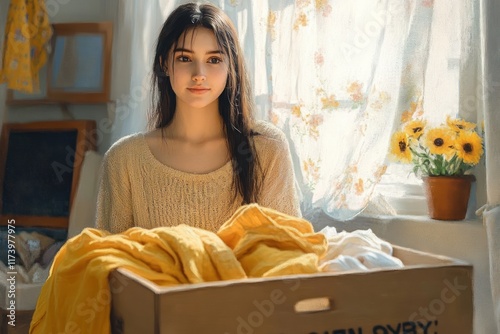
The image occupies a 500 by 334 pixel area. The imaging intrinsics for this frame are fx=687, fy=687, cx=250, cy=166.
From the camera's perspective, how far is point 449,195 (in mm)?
1700

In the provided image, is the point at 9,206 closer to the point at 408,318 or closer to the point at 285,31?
the point at 285,31

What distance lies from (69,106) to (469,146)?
1.78 m

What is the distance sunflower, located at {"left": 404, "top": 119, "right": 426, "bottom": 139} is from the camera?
1721mm

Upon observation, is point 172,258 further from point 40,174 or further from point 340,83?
point 40,174

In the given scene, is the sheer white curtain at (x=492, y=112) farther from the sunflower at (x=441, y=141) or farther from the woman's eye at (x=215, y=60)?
the woman's eye at (x=215, y=60)

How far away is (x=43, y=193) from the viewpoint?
2.70m

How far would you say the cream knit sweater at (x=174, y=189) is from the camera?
1.36 metres

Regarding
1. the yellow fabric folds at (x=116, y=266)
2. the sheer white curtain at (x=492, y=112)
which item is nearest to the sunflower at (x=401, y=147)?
the sheer white curtain at (x=492, y=112)

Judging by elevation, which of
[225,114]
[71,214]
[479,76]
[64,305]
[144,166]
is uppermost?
[479,76]

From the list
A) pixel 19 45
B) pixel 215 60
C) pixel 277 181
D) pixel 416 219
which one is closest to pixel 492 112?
pixel 416 219

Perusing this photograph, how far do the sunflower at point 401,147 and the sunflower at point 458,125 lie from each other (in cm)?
11

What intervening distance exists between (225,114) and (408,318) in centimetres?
72

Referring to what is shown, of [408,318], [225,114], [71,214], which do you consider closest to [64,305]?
[408,318]

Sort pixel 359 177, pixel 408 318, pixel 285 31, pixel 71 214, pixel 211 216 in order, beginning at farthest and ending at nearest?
pixel 71 214, pixel 285 31, pixel 359 177, pixel 211 216, pixel 408 318
